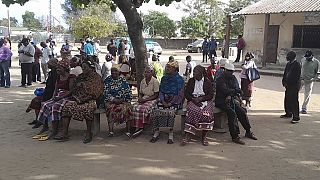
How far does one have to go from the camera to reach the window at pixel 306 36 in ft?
63.4

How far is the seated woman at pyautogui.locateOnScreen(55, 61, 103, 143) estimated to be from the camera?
6.75 metres

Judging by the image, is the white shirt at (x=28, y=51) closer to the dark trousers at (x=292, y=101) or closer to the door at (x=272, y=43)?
the dark trousers at (x=292, y=101)

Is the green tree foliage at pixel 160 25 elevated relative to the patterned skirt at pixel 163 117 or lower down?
elevated

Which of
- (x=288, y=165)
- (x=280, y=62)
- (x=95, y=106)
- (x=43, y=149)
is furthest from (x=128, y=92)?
(x=280, y=62)

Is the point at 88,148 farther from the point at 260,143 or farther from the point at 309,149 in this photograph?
the point at 309,149

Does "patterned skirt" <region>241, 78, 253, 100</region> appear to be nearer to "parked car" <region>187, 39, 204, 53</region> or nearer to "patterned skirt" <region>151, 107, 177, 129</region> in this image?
"patterned skirt" <region>151, 107, 177, 129</region>

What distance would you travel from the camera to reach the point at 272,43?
21562 mm

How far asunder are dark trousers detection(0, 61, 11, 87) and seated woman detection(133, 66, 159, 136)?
6915 millimetres

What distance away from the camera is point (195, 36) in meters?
50.4

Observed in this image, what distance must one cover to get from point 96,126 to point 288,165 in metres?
3.42

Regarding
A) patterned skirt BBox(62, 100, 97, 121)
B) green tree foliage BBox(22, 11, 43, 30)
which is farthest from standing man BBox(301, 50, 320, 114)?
green tree foliage BBox(22, 11, 43, 30)

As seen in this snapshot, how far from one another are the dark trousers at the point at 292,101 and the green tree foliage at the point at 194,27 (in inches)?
1603

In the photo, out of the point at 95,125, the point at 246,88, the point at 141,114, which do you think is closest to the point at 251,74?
the point at 246,88

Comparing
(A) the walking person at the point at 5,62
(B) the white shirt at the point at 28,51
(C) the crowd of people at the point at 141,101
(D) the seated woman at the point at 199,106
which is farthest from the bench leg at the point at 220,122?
(A) the walking person at the point at 5,62
